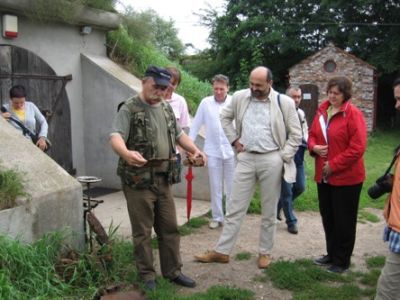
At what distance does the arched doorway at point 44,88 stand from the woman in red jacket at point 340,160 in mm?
4112

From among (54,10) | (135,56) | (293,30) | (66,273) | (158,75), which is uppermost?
(293,30)

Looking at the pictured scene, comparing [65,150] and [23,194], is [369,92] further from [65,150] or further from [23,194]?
[23,194]

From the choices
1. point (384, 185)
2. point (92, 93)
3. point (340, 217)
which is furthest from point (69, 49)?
point (384, 185)

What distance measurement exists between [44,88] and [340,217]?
15.3ft

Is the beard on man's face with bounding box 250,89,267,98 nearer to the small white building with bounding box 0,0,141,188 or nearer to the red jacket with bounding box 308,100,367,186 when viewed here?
the red jacket with bounding box 308,100,367,186

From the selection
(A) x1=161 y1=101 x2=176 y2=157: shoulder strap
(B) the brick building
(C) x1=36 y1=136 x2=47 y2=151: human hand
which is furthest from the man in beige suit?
(B) the brick building

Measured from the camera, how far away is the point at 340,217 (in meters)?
4.62

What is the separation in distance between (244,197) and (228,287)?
0.91m

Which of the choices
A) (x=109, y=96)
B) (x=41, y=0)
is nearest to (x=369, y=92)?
(x=109, y=96)

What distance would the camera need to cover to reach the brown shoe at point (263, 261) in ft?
15.9

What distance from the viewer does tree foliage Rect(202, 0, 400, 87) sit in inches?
912

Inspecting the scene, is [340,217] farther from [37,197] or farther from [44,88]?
[44,88]

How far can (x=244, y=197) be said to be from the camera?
4820mm

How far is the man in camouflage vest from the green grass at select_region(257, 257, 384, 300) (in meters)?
1.11
